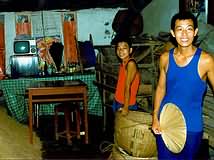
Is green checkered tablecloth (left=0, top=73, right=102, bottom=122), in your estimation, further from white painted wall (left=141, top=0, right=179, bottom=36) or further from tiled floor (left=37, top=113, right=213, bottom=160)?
white painted wall (left=141, top=0, right=179, bottom=36)

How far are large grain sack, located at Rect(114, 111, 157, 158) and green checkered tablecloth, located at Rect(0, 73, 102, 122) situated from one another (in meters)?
3.95

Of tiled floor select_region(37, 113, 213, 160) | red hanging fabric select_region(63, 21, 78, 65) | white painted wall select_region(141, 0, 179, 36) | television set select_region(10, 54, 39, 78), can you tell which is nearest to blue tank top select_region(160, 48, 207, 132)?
tiled floor select_region(37, 113, 213, 160)

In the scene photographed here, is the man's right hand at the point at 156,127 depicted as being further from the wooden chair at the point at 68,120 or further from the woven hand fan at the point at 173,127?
the wooden chair at the point at 68,120

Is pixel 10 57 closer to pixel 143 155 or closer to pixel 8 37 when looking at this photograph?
pixel 8 37

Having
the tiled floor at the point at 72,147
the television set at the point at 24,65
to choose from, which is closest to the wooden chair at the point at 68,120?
the tiled floor at the point at 72,147

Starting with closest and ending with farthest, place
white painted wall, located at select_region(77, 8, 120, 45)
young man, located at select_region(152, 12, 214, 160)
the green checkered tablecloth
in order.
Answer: young man, located at select_region(152, 12, 214, 160), the green checkered tablecloth, white painted wall, located at select_region(77, 8, 120, 45)

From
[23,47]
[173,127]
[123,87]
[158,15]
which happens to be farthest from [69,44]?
[173,127]

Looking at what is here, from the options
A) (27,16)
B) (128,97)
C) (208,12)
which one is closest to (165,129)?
(128,97)

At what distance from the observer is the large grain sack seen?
16.6 feet

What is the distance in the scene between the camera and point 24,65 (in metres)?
9.70

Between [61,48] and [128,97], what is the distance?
489 cm

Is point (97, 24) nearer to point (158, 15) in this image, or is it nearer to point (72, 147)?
point (158, 15)

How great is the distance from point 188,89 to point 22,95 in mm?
5973

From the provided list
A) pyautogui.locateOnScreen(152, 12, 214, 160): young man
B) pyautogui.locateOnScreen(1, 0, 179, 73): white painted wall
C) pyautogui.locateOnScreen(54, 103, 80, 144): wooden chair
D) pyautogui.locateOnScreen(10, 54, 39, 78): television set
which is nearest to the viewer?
pyautogui.locateOnScreen(152, 12, 214, 160): young man
